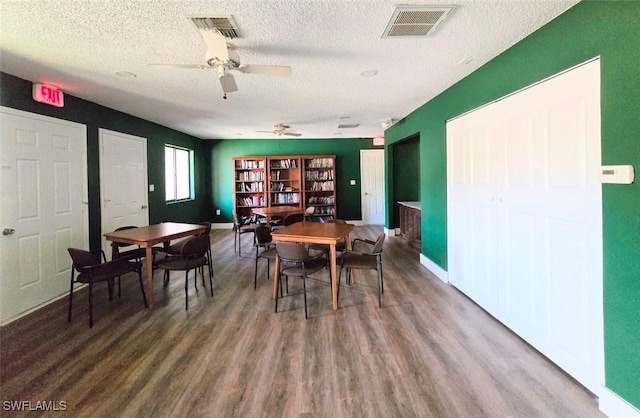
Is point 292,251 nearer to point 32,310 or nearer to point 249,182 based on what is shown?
point 32,310

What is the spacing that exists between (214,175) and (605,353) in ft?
26.8

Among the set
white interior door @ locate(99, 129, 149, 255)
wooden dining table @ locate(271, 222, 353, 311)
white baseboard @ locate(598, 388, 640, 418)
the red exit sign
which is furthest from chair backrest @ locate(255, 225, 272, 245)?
white baseboard @ locate(598, 388, 640, 418)

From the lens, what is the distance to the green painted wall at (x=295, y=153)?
27.1 ft

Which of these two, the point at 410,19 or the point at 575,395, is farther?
the point at 410,19

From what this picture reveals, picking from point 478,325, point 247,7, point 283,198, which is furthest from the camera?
point 283,198

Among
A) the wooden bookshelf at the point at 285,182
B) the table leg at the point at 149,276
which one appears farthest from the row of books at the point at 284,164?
the table leg at the point at 149,276

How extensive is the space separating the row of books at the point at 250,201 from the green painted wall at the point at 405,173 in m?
3.46

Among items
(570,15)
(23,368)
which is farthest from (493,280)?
(23,368)

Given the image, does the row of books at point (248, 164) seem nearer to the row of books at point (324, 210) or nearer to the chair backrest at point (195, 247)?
the row of books at point (324, 210)

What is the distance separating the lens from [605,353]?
1752 mm

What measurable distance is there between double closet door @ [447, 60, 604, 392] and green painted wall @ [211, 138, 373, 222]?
5215mm

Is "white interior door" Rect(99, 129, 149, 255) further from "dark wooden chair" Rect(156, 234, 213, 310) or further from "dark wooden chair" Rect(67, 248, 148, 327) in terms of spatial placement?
"dark wooden chair" Rect(156, 234, 213, 310)

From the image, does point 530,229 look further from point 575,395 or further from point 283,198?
point 283,198

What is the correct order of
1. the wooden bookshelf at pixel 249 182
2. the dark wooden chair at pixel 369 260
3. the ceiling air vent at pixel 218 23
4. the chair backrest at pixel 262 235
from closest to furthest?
the ceiling air vent at pixel 218 23 → the dark wooden chair at pixel 369 260 → the chair backrest at pixel 262 235 → the wooden bookshelf at pixel 249 182
